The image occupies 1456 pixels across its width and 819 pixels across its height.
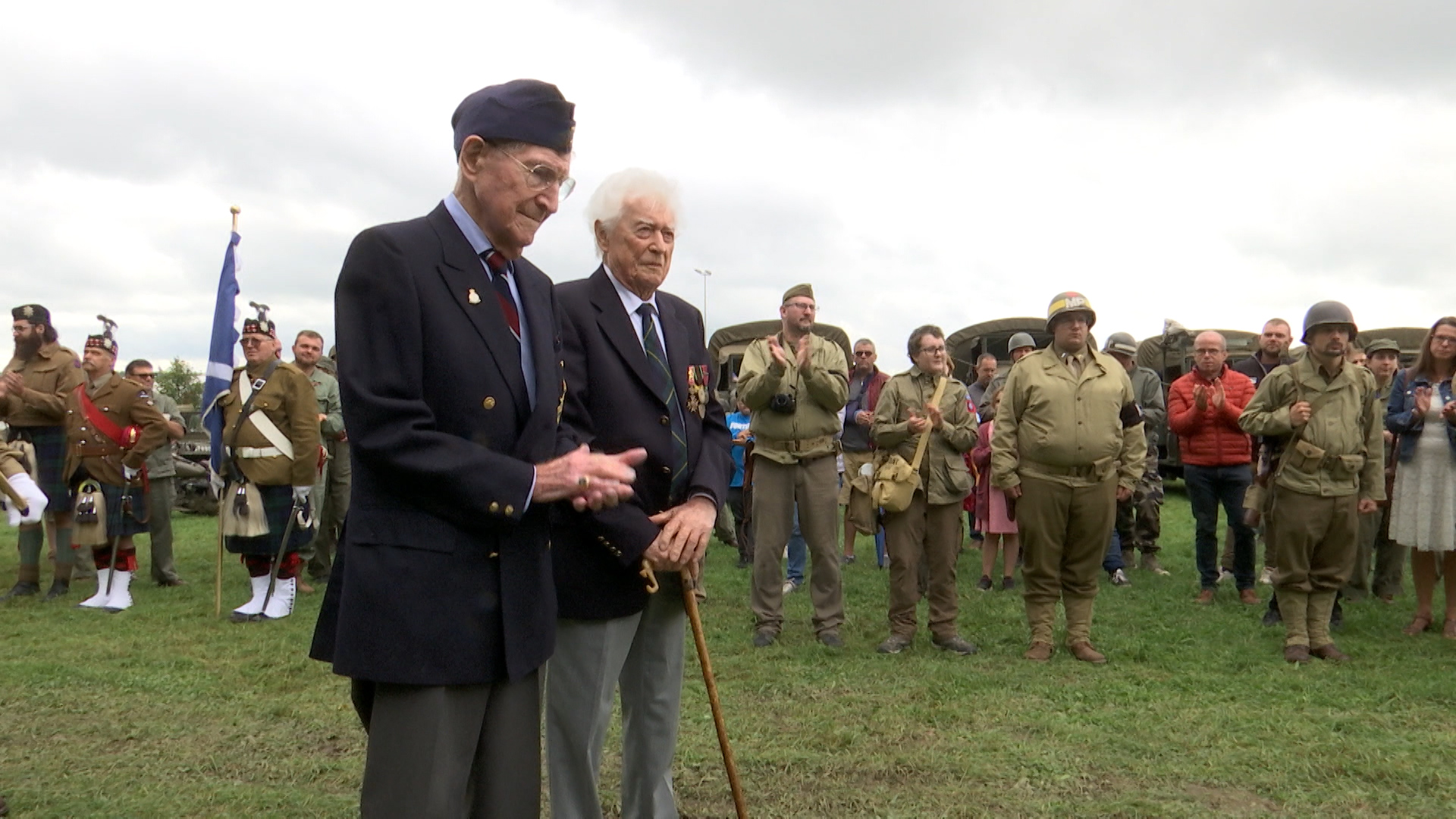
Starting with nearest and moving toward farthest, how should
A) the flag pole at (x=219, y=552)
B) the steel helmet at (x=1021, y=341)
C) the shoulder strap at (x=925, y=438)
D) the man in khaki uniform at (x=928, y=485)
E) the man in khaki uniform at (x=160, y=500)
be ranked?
the man in khaki uniform at (x=928, y=485) → the shoulder strap at (x=925, y=438) → the flag pole at (x=219, y=552) → the man in khaki uniform at (x=160, y=500) → the steel helmet at (x=1021, y=341)

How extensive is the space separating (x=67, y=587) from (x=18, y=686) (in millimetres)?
3518

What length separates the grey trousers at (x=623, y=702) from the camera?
279 centimetres

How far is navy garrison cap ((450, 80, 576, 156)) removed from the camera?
6.81 ft

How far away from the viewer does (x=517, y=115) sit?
6.81ft

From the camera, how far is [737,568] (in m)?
9.66

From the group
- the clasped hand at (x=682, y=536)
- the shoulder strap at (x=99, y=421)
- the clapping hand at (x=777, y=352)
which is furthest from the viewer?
the shoulder strap at (x=99, y=421)

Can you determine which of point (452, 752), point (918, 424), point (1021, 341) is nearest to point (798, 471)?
point (918, 424)

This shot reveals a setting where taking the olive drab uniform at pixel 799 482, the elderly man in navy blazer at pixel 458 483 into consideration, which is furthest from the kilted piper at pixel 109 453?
the elderly man in navy blazer at pixel 458 483

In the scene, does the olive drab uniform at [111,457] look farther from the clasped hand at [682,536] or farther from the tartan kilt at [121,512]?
the clasped hand at [682,536]

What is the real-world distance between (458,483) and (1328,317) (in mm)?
5829

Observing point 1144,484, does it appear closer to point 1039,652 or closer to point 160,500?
point 1039,652

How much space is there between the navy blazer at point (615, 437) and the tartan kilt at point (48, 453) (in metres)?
7.32

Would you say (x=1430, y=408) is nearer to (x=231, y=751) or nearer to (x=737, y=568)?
(x=737, y=568)

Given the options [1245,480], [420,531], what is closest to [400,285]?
[420,531]
